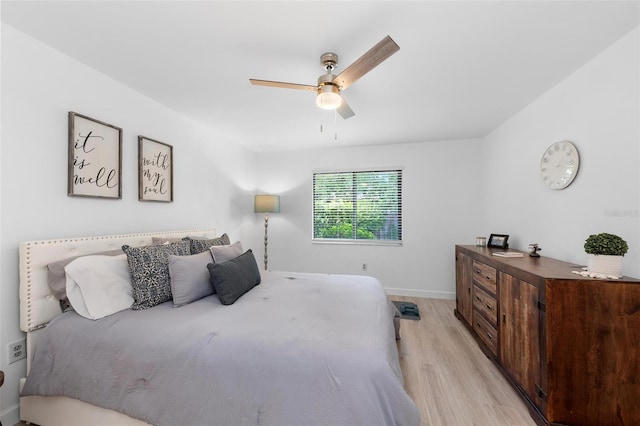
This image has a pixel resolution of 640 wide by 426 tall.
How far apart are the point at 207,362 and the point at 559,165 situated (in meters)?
3.05

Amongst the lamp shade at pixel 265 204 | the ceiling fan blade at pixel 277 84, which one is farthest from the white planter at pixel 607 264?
the lamp shade at pixel 265 204

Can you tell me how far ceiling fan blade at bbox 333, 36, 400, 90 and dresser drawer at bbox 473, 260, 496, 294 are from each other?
203 cm

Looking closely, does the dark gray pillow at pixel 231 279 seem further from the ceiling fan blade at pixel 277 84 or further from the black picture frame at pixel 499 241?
the black picture frame at pixel 499 241

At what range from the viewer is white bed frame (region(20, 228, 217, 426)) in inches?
57.8

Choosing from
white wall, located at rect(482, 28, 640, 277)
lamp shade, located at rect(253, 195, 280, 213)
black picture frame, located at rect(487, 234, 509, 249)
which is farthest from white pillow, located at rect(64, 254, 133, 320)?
black picture frame, located at rect(487, 234, 509, 249)

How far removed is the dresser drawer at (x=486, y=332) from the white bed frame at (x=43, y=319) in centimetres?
266

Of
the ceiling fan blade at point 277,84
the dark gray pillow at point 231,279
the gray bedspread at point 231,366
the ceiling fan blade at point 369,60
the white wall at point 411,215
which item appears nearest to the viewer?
the gray bedspread at point 231,366

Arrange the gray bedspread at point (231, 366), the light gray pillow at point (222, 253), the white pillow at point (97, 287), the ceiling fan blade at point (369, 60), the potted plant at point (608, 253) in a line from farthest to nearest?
the light gray pillow at point (222, 253) < the white pillow at point (97, 287) < the potted plant at point (608, 253) < the ceiling fan blade at point (369, 60) < the gray bedspread at point (231, 366)

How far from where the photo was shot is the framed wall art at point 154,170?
8.23 ft

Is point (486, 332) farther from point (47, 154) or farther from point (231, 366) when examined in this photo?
point (47, 154)

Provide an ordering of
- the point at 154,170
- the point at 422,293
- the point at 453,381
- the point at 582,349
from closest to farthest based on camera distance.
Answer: the point at 582,349
the point at 453,381
the point at 154,170
the point at 422,293

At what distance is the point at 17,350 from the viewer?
5.49 ft

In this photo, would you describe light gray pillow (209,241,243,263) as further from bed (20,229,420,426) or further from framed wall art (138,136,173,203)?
framed wall art (138,136,173,203)

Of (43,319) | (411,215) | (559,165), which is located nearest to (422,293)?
(411,215)
